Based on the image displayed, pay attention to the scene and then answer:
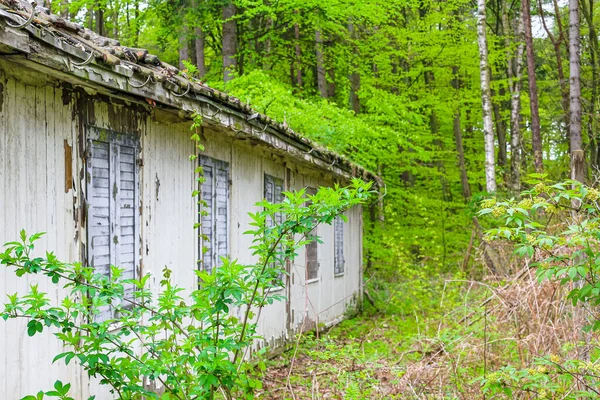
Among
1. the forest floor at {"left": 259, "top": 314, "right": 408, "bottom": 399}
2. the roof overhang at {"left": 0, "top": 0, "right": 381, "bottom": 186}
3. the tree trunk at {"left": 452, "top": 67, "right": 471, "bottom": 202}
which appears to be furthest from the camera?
the tree trunk at {"left": 452, "top": 67, "right": 471, "bottom": 202}

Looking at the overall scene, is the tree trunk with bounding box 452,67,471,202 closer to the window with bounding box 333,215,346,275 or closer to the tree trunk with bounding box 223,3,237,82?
the tree trunk with bounding box 223,3,237,82

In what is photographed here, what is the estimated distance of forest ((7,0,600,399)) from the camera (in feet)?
20.4

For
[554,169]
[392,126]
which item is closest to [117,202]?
[392,126]

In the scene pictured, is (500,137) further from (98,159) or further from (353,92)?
(98,159)

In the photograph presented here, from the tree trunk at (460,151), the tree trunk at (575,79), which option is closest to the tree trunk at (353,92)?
the tree trunk at (460,151)

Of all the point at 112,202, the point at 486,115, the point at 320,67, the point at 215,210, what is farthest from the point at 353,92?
the point at 112,202

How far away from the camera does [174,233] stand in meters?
6.57

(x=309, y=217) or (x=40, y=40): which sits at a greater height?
(x=40, y=40)

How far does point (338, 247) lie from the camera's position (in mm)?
13508

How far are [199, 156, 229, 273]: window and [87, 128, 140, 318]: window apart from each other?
1.47 m

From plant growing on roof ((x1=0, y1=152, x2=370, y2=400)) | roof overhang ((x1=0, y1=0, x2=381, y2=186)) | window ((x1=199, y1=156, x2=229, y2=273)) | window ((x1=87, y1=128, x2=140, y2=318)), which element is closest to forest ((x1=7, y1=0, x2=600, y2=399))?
plant growing on roof ((x1=0, y1=152, x2=370, y2=400))

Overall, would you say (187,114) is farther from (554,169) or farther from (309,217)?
(554,169)

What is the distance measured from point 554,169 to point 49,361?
19.9m

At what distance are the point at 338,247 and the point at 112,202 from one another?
8459mm
